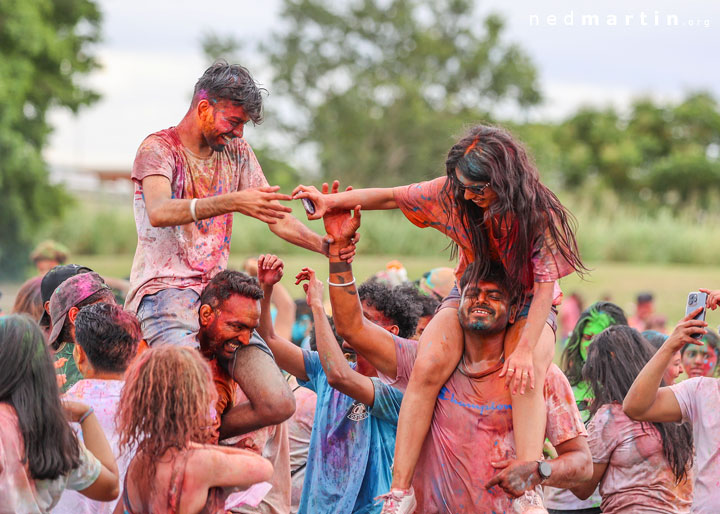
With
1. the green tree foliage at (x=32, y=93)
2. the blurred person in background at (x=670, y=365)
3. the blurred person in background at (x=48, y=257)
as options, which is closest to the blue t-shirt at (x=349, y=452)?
the blurred person in background at (x=670, y=365)

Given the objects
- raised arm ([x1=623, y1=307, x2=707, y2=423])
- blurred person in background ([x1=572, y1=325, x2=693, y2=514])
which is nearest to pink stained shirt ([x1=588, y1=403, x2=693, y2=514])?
blurred person in background ([x1=572, y1=325, x2=693, y2=514])

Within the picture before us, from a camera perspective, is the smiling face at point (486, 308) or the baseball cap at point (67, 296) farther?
the baseball cap at point (67, 296)

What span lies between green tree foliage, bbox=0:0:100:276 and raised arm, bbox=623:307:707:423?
60.7 feet

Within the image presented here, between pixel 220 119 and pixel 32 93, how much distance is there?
1976 centimetres

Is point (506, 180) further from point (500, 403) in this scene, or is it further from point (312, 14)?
point (312, 14)

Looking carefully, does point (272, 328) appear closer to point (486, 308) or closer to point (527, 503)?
point (486, 308)

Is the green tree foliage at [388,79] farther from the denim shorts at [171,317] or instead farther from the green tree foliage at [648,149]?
the denim shorts at [171,317]

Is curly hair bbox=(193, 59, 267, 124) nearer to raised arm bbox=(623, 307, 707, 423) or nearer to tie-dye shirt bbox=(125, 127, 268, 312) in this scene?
tie-dye shirt bbox=(125, 127, 268, 312)

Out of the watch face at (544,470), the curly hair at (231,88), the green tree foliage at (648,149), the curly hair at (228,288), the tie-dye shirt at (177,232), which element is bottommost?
the watch face at (544,470)

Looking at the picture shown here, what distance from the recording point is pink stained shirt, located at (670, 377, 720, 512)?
4301mm

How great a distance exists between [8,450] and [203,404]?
73cm

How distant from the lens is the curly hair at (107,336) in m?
4.23

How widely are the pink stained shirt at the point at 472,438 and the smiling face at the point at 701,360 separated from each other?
2.16 m

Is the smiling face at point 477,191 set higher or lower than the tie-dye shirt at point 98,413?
higher
